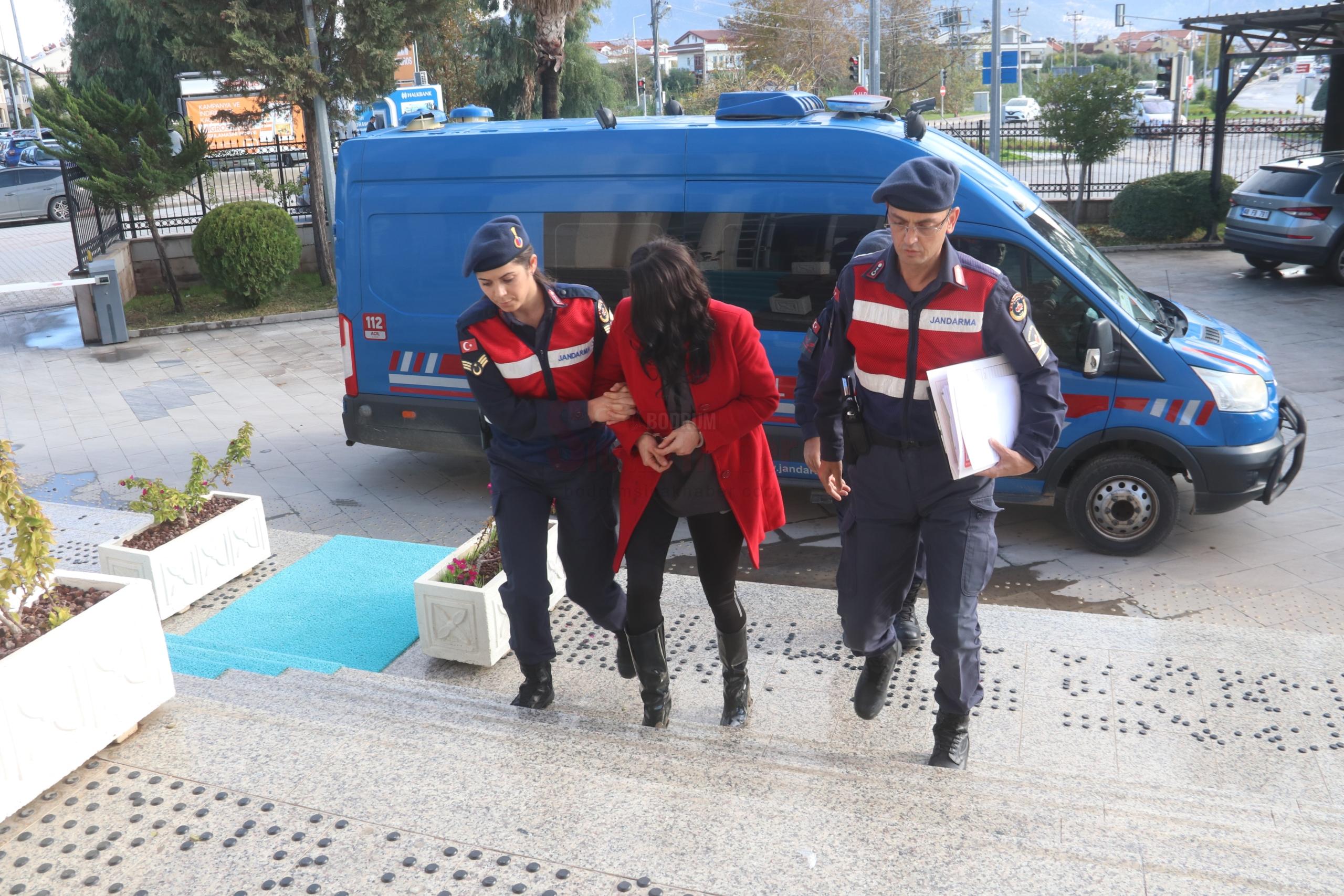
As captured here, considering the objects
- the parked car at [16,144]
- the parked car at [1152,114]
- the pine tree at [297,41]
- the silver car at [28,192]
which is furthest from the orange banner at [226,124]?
the parked car at [1152,114]

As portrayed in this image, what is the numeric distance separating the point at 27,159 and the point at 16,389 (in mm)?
28601

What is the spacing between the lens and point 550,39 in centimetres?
1819

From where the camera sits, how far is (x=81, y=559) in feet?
20.1

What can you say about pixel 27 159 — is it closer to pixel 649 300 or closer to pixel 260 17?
pixel 260 17

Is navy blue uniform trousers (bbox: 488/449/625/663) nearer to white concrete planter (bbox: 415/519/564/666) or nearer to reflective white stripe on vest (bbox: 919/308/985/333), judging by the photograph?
white concrete planter (bbox: 415/519/564/666)

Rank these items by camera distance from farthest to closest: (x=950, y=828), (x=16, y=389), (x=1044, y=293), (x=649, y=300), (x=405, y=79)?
1. (x=405, y=79)
2. (x=16, y=389)
3. (x=1044, y=293)
4. (x=649, y=300)
5. (x=950, y=828)

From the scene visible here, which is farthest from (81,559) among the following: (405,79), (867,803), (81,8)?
(81,8)

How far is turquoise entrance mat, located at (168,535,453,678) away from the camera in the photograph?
15.5 feet

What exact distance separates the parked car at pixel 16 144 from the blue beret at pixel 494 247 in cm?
3703

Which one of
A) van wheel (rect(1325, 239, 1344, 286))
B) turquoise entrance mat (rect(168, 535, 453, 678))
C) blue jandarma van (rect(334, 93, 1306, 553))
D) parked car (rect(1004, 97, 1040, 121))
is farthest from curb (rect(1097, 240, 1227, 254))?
parked car (rect(1004, 97, 1040, 121))

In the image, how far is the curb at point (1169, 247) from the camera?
1659 centimetres

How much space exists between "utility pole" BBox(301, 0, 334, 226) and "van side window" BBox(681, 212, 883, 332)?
8.43 m

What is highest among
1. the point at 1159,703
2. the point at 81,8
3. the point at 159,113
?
the point at 81,8

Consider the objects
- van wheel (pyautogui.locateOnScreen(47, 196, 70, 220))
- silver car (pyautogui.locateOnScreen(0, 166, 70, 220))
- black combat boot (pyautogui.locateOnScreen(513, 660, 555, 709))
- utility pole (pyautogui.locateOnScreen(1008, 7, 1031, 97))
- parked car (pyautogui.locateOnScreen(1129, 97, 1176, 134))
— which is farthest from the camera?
utility pole (pyautogui.locateOnScreen(1008, 7, 1031, 97))
